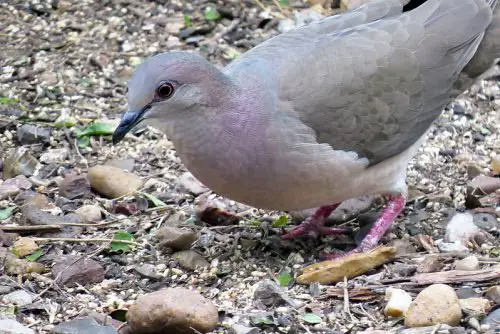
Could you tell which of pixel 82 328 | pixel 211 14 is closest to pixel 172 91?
pixel 82 328

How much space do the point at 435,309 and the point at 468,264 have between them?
2.04 feet

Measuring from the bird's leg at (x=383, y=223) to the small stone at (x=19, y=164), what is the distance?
2029mm

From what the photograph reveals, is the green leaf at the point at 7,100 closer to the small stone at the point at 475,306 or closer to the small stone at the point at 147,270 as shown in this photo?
the small stone at the point at 147,270

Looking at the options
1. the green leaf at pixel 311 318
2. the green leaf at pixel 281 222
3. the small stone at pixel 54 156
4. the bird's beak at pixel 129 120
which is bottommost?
the small stone at pixel 54 156

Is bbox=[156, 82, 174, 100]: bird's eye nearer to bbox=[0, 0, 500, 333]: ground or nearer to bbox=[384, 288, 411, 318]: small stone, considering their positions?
bbox=[0, 0, 500, 333]: ground

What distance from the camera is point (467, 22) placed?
564 cm

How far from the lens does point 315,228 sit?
5.52 metres

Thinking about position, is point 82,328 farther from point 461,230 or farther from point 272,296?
point 461,230

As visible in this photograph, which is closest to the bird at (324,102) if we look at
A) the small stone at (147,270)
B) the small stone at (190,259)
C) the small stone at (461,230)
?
the small stone at (461,230)

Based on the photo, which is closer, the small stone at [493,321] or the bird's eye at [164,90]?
the small stone at [493,321]

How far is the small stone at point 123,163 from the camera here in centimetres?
622

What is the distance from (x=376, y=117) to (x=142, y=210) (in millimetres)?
1481

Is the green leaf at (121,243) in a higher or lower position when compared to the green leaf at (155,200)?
higher

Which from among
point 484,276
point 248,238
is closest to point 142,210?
point 248,238
